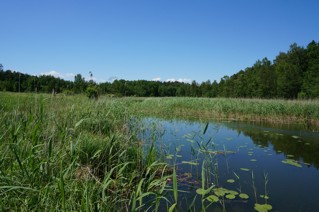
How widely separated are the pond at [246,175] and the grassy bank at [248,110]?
6.96 metres

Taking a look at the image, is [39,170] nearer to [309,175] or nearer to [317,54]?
[309,175]

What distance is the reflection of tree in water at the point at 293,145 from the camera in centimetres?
732

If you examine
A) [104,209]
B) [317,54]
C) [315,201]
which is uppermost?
[317,54]

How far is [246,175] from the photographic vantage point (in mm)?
5266

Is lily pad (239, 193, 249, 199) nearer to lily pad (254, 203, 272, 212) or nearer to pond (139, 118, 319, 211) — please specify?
pond (139, 118, 319, 211)

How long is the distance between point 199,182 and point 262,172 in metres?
1.93

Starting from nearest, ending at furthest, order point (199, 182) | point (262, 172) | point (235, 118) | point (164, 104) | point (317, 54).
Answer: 1. point (199, 182)
2. point (262, 172)
3. point (235, 118)
4. point (164, 104)
5. point (317, 54)

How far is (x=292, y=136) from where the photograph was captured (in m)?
10.7

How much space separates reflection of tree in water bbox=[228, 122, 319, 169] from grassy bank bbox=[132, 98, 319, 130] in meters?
4.70

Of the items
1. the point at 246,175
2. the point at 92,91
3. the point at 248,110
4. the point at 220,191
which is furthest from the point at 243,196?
the point at 248,110

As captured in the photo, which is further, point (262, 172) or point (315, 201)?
point (262, 172)

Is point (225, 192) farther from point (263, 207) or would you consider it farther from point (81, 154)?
point (81, 154)

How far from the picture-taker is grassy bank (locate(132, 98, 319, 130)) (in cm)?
1550

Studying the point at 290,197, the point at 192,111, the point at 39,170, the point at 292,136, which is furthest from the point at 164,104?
the point at 39,170
